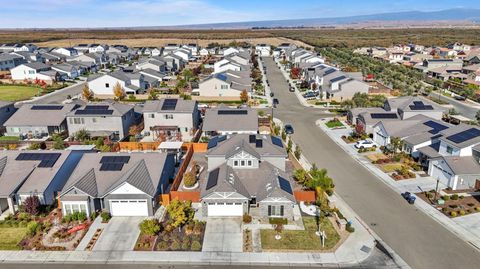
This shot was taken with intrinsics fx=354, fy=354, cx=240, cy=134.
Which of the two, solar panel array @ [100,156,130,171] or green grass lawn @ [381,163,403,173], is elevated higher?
solar panel array @ [100,156,130,171]

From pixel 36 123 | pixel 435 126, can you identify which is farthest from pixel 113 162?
pixel 435 126

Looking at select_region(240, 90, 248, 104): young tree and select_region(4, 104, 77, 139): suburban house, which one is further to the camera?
select_region(240, 90, 248, 104): young tree

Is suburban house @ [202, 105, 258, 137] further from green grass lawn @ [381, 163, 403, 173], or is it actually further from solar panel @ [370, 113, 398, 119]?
solar panel @ [370, 113, 398, 119]

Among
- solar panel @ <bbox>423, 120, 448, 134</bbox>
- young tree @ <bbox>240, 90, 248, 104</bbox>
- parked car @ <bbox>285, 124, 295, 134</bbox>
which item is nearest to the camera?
solar panel @ <bbox>423, 120, 448, 134</bbox>

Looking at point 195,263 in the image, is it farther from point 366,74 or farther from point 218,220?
point 366,74

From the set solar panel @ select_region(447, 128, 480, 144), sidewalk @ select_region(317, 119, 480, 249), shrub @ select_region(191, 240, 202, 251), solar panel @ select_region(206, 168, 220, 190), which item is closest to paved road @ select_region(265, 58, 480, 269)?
sidewalk @ select_region(317, 119, 480, 249)
